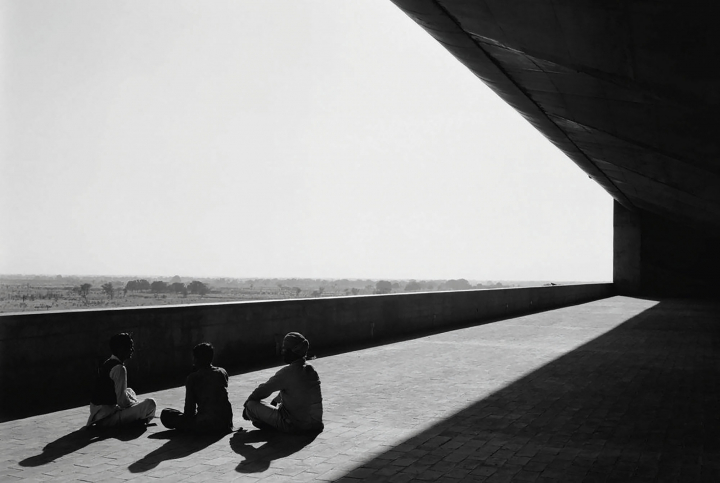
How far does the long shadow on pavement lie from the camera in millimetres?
5078

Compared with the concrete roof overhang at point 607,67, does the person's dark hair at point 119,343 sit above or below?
below

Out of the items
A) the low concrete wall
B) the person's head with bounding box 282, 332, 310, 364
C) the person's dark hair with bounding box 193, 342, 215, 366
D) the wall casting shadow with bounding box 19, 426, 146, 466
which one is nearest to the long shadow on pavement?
the person's head with bounding box 282, 332, 310, 364

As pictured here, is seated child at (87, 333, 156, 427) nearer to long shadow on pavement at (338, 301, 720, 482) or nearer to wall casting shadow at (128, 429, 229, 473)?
wall casting shadow at (128, 429, 229, 473)

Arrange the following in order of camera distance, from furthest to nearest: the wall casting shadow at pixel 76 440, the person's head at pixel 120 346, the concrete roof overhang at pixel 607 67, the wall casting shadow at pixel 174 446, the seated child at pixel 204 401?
the concrete roof overhang at pixel 607 67, the person's head at pixel 120 346, the seated child at pixel 204 401, the wall casting shadow at pixel 76 440, the wall casting shadow at pixel 174 446

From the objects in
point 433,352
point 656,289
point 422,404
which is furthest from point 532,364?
point 656,289

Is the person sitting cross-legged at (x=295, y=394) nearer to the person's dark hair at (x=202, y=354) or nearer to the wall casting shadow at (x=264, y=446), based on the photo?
the wall casting shadow at (x=264, y=446)

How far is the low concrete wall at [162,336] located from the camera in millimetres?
7312

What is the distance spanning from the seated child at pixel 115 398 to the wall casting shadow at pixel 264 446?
1024mm

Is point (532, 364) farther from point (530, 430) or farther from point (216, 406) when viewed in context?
point (216, 406)

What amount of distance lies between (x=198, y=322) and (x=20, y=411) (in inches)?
123

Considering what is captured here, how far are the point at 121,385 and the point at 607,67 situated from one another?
11066mm

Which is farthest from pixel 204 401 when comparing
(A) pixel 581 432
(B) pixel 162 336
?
(A) pixel 581 432

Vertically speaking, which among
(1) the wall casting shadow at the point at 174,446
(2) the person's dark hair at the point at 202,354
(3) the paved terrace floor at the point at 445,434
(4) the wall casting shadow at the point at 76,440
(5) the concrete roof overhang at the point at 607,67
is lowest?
(4) the wall casting shadow at the point at 76,440

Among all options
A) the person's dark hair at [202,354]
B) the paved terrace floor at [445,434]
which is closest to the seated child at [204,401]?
the person's dark hair at [202,354]
